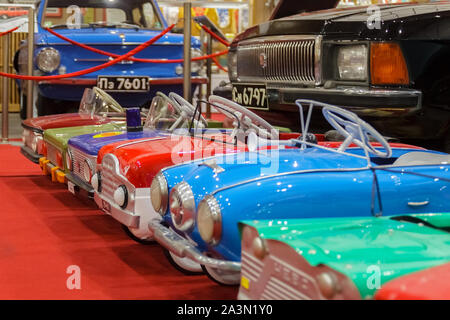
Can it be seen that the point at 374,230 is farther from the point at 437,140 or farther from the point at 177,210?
the point at 437,140

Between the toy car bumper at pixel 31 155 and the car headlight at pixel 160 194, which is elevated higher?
the car headlight at pixel 160 194

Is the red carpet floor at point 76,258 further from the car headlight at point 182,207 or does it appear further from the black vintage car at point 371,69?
the black vintage car at point 371,69

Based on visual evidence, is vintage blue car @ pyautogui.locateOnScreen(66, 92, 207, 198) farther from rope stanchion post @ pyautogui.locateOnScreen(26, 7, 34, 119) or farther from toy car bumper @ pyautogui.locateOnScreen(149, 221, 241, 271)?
rope stanchion post @ pyautogui.locateOnScreen(26, 7, 34, 119)

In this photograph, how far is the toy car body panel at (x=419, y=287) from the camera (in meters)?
1.47

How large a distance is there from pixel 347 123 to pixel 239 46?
106 inches

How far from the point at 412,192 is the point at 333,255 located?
824 millimetres

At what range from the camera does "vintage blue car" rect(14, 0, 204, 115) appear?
283 inches

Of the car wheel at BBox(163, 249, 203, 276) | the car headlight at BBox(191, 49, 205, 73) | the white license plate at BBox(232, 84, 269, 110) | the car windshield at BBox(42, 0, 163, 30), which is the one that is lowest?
the car wheel at BBox(163, 249, 203, 276)

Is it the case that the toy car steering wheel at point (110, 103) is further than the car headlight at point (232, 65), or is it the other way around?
the car headlight at point (232, 65)

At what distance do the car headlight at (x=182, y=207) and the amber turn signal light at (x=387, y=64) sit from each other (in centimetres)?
188

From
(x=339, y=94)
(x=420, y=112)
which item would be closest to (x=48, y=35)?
(x=339, y=94)

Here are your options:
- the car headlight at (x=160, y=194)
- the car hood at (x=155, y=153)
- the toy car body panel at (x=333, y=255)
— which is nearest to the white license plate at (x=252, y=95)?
the car hood at (x=155, y=153)

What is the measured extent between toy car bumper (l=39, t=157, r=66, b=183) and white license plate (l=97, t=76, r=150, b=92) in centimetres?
237

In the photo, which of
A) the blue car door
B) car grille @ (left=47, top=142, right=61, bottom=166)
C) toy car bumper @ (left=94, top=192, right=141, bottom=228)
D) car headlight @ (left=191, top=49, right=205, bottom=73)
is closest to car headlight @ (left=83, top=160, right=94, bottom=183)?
toy car bumper @ (left=94, top=192, right=141, bottom=228)
